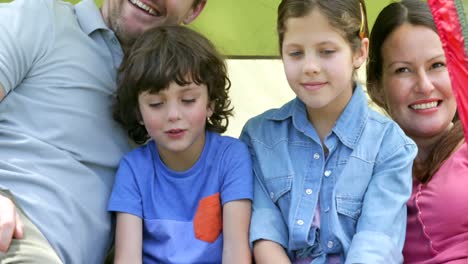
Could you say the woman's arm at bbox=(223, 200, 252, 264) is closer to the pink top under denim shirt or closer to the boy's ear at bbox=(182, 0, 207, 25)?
the pink top under denim shirt

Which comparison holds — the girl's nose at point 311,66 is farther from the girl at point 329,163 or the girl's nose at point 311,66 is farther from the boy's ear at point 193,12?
the boy's ear at point 193,12

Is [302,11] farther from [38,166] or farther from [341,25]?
[38,166]

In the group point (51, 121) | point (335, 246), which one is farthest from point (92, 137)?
point (335, 246)

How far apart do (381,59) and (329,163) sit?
1.14 feet

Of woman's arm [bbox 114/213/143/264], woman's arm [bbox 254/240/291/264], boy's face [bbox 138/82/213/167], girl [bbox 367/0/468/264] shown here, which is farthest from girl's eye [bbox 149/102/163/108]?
girl [bbox 367/0/468/264]

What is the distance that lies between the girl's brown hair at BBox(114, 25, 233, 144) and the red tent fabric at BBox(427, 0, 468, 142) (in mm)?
524

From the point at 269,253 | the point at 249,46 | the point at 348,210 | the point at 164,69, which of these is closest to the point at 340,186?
the point at 348,210

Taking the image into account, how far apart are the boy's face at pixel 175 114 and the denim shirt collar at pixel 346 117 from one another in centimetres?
17

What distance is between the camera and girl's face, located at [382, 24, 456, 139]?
62.5 inches

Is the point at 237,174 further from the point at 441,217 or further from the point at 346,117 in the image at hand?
the point at 441,217

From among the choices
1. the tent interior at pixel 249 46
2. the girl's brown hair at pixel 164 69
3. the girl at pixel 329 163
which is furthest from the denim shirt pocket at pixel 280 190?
the tent interior at pixel 249 46

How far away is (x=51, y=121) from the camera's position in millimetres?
1457

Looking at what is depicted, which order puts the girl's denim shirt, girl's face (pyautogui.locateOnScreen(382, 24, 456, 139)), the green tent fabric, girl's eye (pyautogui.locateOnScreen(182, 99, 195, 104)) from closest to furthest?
1. the girl's denim shirt
2. girl's eye (pyautogui.locateOnScreen(182, 99, 195, 104))
3. girl's face (pyautogui.locateOnScreen(382, 24, 456, 139))
4. the green tent fabric

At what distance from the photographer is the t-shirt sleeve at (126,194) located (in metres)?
1.47
